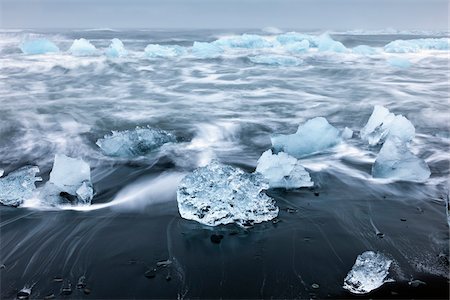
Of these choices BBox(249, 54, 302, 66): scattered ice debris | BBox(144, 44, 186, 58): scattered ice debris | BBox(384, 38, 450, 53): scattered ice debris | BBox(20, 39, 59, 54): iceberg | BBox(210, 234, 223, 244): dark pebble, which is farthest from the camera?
BBox(384, 38, 450, 53): scattered ice debris

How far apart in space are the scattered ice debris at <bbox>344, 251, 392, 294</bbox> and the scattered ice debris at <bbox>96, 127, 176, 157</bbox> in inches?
169

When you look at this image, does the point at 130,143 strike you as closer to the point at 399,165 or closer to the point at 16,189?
the point at 16,189

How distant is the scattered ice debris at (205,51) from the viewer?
93.4ft

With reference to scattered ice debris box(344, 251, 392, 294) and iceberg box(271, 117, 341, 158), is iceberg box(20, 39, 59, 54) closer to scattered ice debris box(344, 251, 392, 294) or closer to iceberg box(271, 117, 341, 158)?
iceberg box(271, 117, 341, 158)

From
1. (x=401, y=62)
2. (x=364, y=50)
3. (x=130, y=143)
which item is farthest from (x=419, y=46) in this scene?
(x=130, y=143)

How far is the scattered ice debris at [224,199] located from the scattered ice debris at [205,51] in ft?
81.0

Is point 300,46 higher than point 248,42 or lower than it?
lower

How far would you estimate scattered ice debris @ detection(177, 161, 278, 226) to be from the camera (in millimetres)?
4285

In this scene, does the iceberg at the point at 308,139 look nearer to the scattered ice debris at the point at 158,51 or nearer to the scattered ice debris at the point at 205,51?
the scattered ice debris at the point at 205,51

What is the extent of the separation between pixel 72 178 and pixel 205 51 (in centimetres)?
2494

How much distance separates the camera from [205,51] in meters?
28.7

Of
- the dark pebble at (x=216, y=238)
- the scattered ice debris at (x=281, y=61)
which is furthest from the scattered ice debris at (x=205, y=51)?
the dark pebble at (x=216, y=238)

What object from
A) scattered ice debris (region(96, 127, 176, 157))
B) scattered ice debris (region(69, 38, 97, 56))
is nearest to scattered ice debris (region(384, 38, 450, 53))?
scattered ice debris (region(69, 38, 97, 56))

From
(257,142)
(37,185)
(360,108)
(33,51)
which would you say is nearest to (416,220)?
(257,142)
